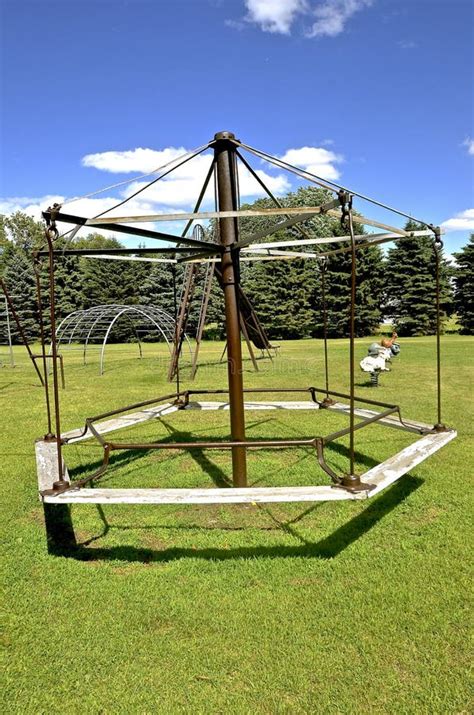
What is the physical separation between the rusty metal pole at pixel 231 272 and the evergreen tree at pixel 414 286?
3297 centimetres

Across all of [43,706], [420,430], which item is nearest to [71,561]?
[43,706]

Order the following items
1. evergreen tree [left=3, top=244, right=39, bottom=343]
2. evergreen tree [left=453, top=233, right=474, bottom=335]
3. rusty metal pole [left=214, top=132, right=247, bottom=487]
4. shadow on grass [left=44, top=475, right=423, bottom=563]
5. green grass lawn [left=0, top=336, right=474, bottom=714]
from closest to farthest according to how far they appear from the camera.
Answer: green grass lawn [left=0, top=336, right=474, bottom=714] → shadow on grass [left=44, top=475, right=423, bottom=563] → rusty metal pole [left=214, top=132, right=247, bottom=487] → evergreen tree [left=453, top=233, right=474, bottom=335] → evergreen tree [left=3, top=244, right=39, bottom=343]

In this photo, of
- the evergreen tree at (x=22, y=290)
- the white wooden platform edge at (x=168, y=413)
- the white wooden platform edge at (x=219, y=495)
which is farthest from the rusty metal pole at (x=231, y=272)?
the evergreen tree at (x=22, y=290)

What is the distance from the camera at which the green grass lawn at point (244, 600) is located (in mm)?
2234

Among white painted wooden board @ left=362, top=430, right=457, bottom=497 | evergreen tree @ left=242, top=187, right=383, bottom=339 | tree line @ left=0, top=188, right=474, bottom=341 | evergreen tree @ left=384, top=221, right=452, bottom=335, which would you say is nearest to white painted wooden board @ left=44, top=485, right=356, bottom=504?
white painted wooden board @ left=362, top=430, right=457, bottom=497

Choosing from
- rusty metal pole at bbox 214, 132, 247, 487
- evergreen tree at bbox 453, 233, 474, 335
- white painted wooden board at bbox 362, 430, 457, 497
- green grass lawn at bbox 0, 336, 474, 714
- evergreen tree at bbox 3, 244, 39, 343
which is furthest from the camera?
evergreen tree at bbox 3, 244, 39, 343

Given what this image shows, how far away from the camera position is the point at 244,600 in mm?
2898

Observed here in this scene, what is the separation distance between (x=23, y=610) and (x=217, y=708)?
4.48 feet

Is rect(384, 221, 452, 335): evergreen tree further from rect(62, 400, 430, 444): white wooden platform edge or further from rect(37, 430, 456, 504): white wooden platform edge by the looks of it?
rect(37, 430, 456, 504): white wooden platform edge

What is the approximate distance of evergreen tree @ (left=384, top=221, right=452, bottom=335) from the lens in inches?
1374

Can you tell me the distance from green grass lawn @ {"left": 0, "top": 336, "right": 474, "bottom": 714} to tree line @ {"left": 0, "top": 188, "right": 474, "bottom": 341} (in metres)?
29.7

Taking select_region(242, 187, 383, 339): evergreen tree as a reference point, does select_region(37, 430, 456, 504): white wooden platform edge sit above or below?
below

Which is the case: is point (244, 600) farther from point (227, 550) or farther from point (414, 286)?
point (414, 286)

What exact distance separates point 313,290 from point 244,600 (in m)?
35.3
